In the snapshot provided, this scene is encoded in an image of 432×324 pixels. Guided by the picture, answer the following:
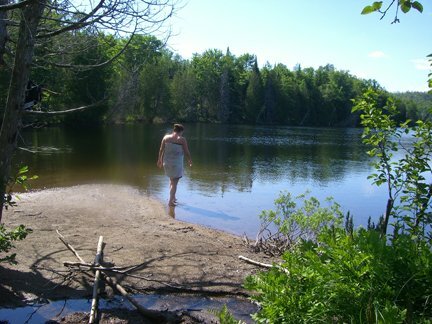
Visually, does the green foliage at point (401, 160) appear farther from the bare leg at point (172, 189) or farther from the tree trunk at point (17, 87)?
the bare leg at point (172, 189)

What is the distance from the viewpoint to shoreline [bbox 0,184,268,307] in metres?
5.51

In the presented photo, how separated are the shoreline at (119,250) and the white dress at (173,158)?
108 cm

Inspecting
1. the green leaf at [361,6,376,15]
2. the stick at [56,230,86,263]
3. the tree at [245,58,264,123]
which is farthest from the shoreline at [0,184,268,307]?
the tree at [245,58,264,123]

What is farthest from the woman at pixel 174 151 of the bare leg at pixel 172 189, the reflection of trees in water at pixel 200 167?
the reflection of trees in water at pixel 200 167

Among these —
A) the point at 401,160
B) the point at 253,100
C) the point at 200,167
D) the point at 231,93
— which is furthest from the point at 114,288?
the point at 231,93

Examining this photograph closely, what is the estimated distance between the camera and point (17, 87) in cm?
530

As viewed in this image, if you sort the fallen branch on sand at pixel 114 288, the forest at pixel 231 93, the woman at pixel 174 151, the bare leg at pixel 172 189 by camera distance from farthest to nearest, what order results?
the forest at pixel 231 93
the bare leg at pixel 172 189
the woman at pixel 174 151
the fallen branch on sand at pixel 114 288

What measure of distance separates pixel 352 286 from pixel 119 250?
16.2 feet

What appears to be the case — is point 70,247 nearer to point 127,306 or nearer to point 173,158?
point 127,306

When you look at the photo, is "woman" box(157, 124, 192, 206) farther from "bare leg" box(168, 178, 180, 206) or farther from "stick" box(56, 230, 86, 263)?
"stick" box(56, 230, 86, 263)

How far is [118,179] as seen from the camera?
1560 centimetres

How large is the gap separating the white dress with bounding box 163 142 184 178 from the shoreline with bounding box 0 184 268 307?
108 centimetres

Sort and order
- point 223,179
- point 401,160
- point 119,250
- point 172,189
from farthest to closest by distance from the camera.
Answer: point 223,179 → point 172,189 → point 119,250 → point 401,160

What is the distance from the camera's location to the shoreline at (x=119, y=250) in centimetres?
551
